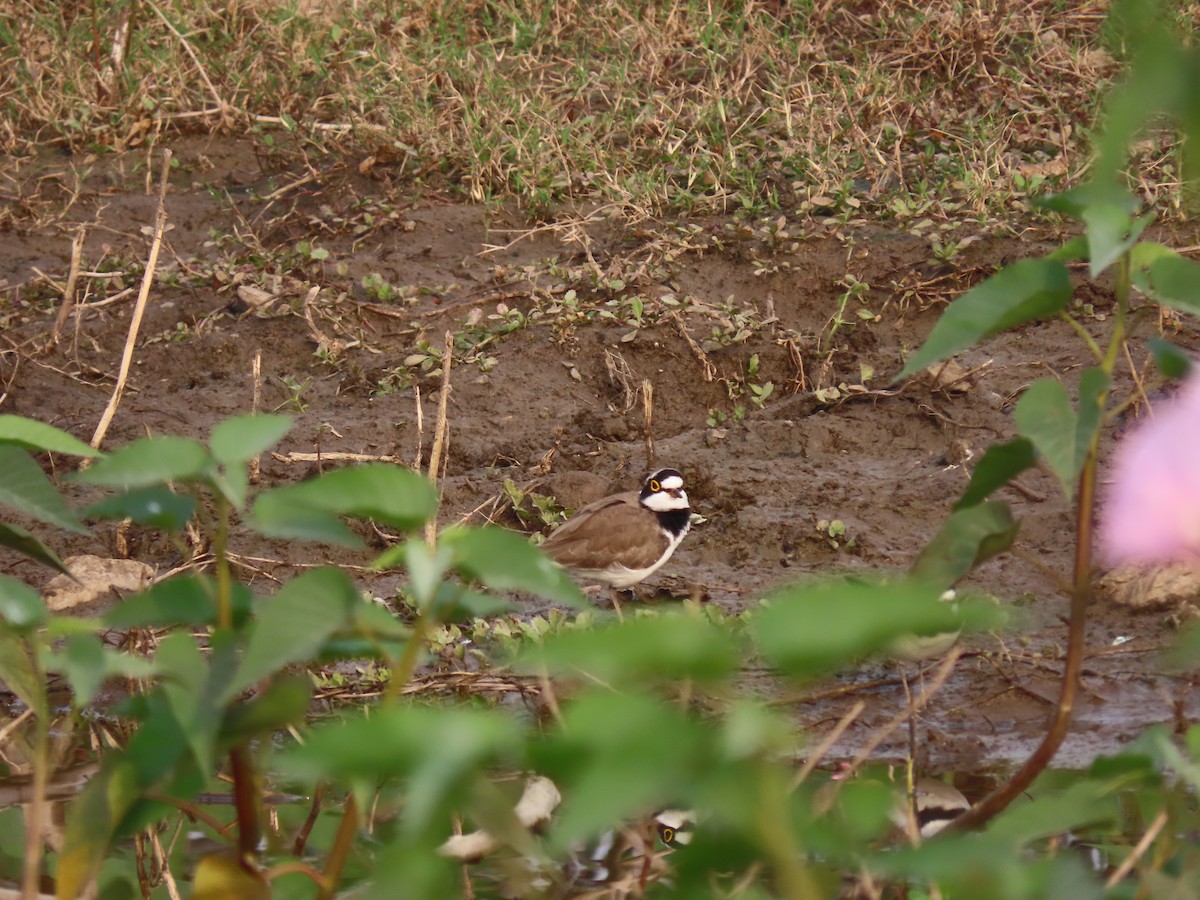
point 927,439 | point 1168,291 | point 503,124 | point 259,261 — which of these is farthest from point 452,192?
point 1168,291

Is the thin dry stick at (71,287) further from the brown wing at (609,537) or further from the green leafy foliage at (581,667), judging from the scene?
the green leafy foliage at (581,667)

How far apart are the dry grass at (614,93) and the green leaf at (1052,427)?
5.22 metres

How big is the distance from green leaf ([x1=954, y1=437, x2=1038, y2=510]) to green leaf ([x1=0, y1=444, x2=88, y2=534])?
1.23 meters

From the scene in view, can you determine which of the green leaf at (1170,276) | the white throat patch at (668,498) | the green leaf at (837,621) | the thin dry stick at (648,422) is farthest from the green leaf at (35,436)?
the thin dry stick at (648,422)

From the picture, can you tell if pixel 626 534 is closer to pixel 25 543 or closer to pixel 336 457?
pixel 336 457

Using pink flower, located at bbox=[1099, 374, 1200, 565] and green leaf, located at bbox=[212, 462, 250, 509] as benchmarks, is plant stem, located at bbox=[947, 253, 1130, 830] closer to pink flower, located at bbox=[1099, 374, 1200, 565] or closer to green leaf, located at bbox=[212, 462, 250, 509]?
pink flower, located at bbox=[1099, 374, 1200, 565]

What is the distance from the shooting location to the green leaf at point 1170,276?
2.05 m

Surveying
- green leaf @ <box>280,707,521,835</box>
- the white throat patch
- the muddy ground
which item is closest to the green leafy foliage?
green leaf @ <box>280,707,521,835</box>

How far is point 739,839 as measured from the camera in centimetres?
145

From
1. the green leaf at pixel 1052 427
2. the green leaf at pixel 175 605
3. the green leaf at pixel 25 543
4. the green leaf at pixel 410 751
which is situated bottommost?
the green leaf at pixel 25 543

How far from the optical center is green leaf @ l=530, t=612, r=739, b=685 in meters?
1.21

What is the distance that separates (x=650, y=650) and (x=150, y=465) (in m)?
0.85

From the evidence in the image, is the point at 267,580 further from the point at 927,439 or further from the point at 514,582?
the point at 514,582

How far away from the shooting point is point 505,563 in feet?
5.49
